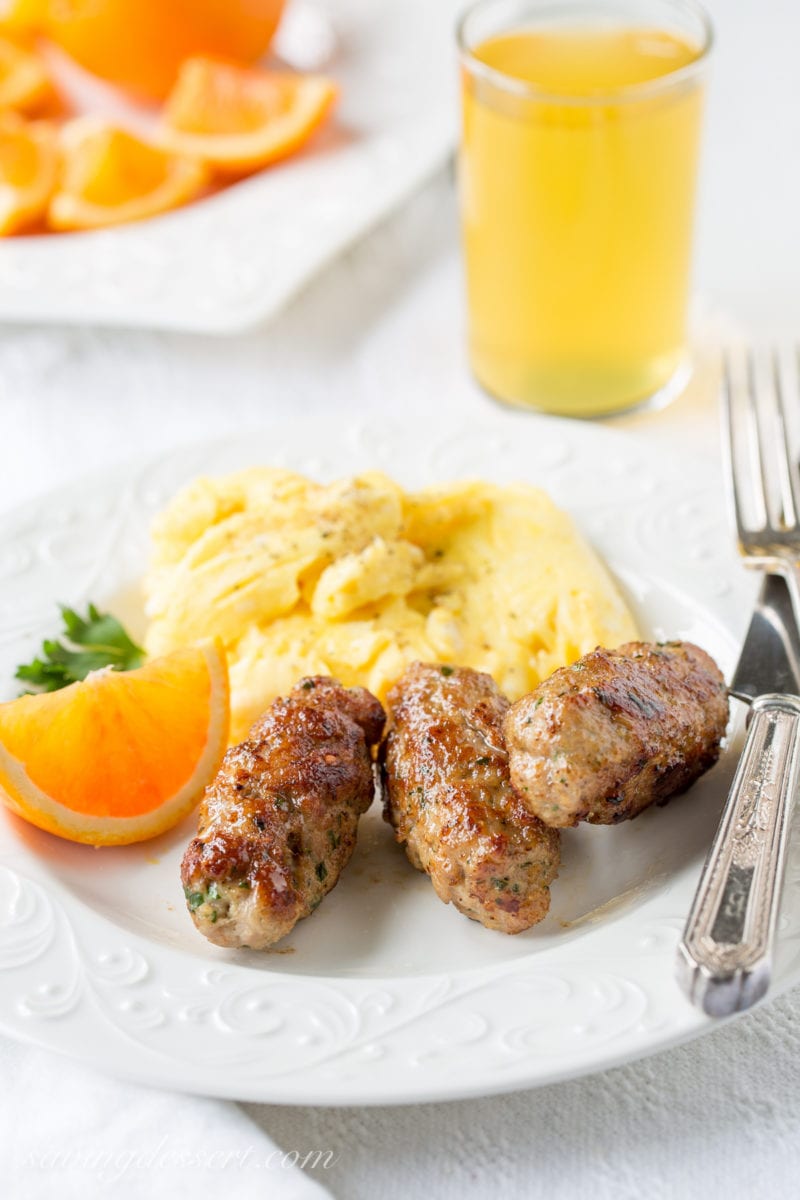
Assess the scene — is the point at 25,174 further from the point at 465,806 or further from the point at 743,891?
the point at 743,891

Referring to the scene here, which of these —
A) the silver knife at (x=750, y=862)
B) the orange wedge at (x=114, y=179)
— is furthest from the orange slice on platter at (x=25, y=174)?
the silver knife at (x=750, y=862)

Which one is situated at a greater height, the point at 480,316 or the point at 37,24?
the point at 37,24

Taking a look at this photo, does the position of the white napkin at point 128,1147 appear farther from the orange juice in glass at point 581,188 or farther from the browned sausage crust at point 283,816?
the orange juice in glass at point 581,188

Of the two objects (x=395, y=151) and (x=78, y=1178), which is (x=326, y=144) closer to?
(x=395, y=151)

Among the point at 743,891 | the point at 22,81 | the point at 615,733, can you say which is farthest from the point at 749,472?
the point at 22,81

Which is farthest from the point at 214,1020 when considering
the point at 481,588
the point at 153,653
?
the point at 481,588

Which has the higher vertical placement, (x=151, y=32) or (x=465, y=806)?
(x=151, y=32)

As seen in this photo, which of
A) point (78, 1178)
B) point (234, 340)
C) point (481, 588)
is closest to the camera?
point (78, 1178)
